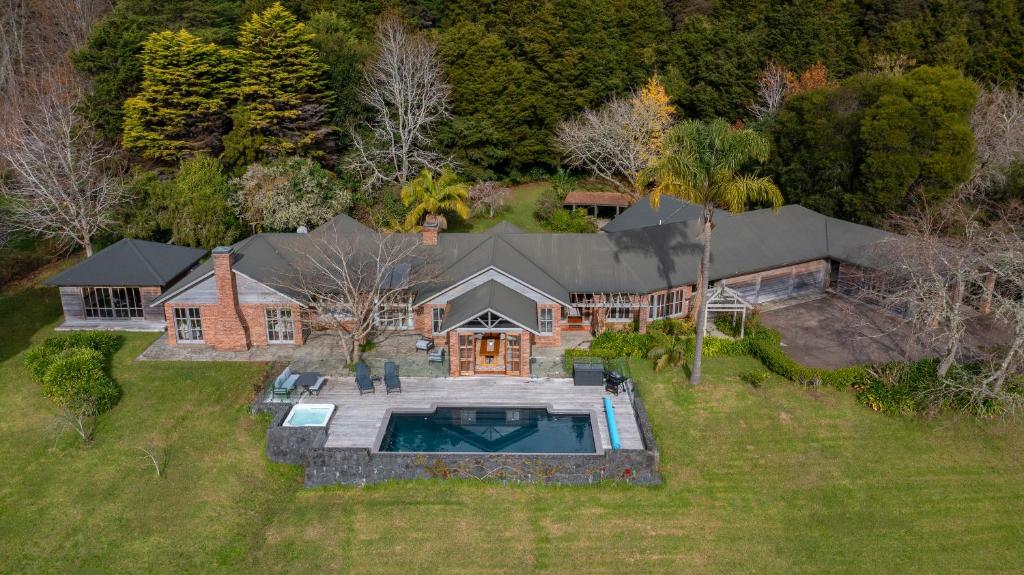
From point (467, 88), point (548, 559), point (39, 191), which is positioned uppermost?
point (467, 88)

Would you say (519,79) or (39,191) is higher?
(519,79)

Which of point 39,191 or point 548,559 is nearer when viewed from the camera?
point 548,559

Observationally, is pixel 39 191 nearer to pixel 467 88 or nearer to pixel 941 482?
pixel 467 88

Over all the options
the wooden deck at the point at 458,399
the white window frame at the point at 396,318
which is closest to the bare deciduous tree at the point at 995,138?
the wooden deck at the point at 458,399

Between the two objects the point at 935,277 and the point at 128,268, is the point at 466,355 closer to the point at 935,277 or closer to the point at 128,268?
the point at 128,268

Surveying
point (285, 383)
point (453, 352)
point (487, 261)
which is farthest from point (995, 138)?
point (285, 383)

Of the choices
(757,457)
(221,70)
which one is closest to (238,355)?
(757,457)

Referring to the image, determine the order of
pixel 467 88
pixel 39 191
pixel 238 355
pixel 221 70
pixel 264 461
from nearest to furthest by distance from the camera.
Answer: pixel 264 461 → pixel 238 355 → pixel 39 191 → pixel 221 70 → pixel 467 88
